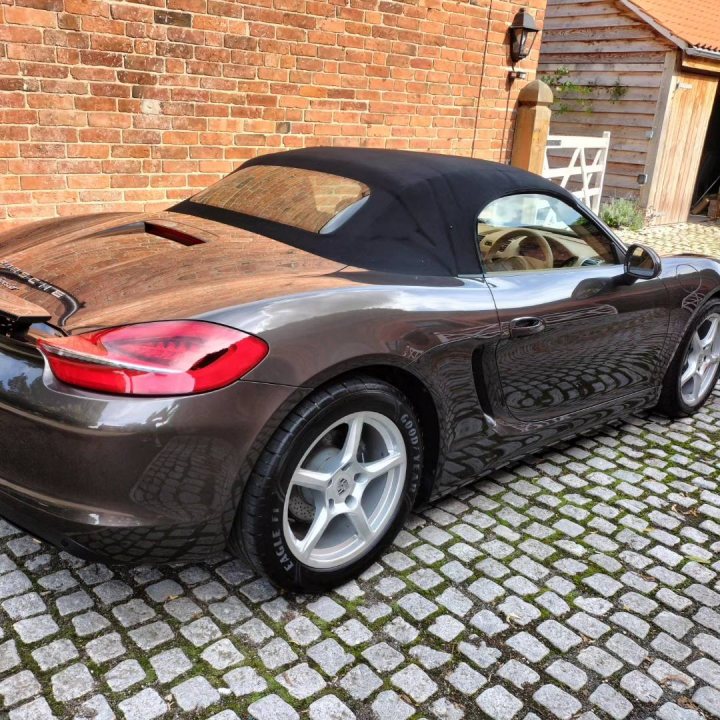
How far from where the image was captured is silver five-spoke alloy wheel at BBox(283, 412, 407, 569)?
238cm

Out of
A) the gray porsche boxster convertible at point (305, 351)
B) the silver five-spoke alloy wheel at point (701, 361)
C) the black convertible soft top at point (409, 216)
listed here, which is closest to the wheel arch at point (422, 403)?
the gray porsche boxster convertible at point (305, 351)

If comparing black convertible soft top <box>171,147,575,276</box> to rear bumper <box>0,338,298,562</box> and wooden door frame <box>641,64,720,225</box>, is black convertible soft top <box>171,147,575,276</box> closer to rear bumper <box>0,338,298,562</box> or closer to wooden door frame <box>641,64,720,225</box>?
rear bumper <box>0,338,298,562</box>

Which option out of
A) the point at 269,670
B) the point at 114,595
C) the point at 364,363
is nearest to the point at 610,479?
the point at 364,363

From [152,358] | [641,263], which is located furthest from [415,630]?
[641,263]

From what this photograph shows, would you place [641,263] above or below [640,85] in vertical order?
below

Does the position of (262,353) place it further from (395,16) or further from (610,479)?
(395,16)

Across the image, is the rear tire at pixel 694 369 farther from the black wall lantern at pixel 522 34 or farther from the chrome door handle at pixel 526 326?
the black wall lantern at pixel 522 34

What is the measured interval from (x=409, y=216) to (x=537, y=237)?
0.83m

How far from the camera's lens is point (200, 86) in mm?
5727

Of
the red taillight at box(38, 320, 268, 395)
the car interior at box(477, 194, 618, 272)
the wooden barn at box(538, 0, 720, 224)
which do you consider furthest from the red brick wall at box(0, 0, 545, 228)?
the wooden barn at box(538, 0, 720, 224)

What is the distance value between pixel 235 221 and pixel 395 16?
16.1 ft

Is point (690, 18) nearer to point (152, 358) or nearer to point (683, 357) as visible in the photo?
point (683, 357)

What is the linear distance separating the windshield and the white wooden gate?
22.7ft

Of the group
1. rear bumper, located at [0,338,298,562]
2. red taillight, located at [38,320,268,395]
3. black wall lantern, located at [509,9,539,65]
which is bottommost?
rear bumper, located at [0,338,298,562]
